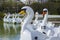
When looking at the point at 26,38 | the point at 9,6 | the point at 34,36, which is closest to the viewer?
the point at 26,38

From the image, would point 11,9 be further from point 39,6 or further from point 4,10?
point 39,6

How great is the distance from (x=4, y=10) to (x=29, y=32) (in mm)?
30508

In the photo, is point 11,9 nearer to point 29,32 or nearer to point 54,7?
point 54,7

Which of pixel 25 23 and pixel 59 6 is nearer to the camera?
pixel 25 23

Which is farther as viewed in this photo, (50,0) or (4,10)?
(50,0)

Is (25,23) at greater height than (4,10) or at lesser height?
greater

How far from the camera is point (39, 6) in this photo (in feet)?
121

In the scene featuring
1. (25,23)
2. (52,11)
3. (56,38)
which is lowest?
(52,11)

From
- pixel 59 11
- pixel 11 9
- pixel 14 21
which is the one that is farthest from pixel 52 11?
pixel 14 21

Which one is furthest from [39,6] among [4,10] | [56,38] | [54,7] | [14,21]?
[56,38]

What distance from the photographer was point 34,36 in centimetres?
688

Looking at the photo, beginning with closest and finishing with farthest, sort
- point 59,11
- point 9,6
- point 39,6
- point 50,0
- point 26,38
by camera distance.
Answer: point 26,38 < point 59,11 < point 39,6 < point 9,6 < point 50,0

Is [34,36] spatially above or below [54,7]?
above

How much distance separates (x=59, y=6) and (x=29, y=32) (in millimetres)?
31295
